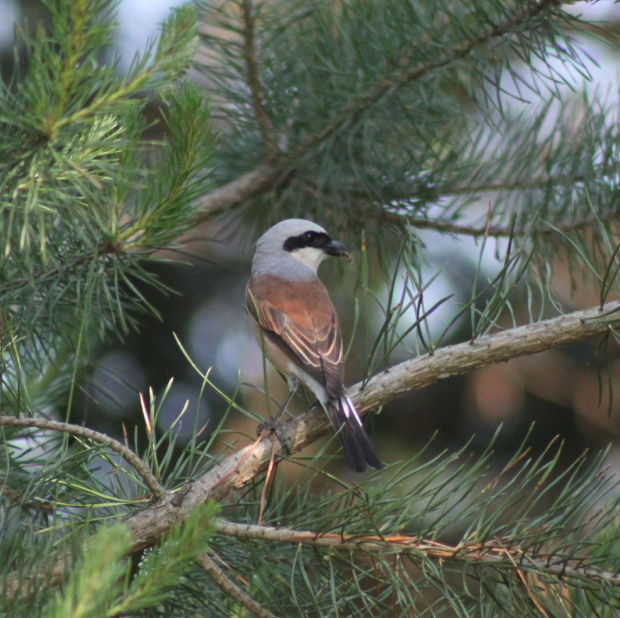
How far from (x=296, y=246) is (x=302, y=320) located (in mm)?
511

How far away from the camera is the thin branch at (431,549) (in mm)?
1376

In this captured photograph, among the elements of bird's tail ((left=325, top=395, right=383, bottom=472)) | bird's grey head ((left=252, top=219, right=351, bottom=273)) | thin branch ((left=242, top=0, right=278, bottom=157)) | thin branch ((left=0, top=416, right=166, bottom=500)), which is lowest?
bird's tail ((left=325, top=395, right=383, bottom=472))

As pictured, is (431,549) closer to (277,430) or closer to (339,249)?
(277,430)

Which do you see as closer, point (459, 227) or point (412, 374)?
point (412, 374)

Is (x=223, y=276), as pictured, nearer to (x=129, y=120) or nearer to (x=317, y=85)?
(x=317, y=85)

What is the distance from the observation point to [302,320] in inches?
114

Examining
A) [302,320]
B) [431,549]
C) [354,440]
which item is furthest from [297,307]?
[431,549]

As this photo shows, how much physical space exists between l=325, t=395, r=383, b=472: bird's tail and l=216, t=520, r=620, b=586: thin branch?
518 millimetres

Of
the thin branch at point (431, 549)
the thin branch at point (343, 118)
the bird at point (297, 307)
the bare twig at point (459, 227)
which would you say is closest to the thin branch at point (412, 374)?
the thin branch at point (431, 549)

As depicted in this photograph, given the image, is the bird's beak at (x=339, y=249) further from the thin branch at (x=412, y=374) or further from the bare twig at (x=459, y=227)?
the thin branch at (x=412, y=374)

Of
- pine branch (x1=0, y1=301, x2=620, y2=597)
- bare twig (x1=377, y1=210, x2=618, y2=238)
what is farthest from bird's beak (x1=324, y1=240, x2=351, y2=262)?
pine branch (x1=0, y1=301, x2=620, y2=597)

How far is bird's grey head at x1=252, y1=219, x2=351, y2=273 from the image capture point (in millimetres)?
2824

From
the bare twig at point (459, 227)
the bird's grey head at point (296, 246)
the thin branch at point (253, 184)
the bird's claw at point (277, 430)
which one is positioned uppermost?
the thin branch at point (253, 184)

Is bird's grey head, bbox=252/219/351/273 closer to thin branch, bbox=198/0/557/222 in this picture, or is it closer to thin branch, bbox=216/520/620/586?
thin branch, bbox=198/0/557/222
